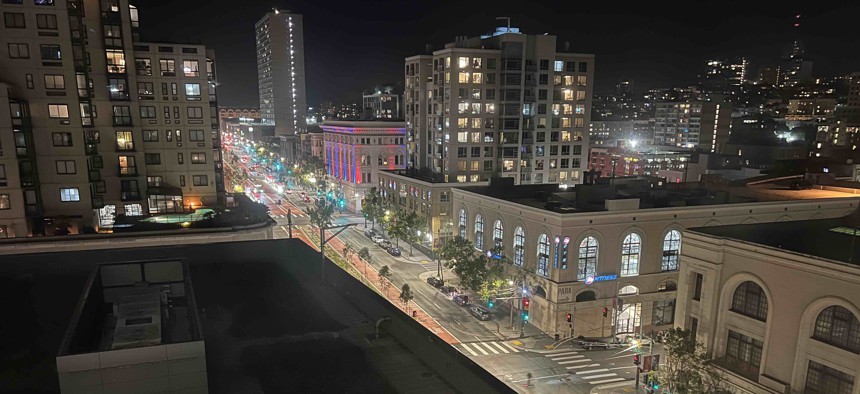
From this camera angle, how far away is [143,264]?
18344mm

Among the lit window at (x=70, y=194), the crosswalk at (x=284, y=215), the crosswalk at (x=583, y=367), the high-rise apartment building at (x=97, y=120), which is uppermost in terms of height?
the high-rise apartment building at (x=97, y=120)

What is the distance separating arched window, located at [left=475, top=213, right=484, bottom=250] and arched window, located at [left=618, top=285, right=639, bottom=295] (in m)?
17.3

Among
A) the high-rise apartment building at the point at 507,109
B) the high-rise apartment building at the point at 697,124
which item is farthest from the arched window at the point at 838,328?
the high-rise apartment building at the point at 697,124

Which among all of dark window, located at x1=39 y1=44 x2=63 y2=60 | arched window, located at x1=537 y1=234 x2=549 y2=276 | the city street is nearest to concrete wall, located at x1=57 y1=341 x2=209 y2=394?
the city street

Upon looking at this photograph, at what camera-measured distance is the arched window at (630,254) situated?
169 feet

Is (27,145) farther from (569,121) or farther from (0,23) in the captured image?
(569,121)

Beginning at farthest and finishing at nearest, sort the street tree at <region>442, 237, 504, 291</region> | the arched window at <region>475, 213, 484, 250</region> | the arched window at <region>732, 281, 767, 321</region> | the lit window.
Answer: the arched window at <region>475, 213, 484, 250</region> → the street tree at <region>442, 237, 504, 291</region> → the lit window → the arched window at <region>732, 281, 767, 321</region>

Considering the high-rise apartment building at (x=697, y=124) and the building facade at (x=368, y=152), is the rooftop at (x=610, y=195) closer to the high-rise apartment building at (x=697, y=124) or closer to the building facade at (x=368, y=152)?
the building facade at (x=368, y=152)

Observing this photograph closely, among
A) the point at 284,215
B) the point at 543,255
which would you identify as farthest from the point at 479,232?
the point at 284,215

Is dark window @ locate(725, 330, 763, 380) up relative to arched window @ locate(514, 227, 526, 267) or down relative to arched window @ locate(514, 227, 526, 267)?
down

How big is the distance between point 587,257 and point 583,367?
11448 millimetres

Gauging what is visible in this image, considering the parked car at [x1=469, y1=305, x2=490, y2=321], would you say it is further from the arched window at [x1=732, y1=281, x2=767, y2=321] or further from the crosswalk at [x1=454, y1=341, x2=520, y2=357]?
the arched window at [x1=732, y1=281, x2=767, y2=321]

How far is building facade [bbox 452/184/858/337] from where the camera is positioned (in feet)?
163

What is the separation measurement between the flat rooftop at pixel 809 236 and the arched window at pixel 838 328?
3177 millimetres
